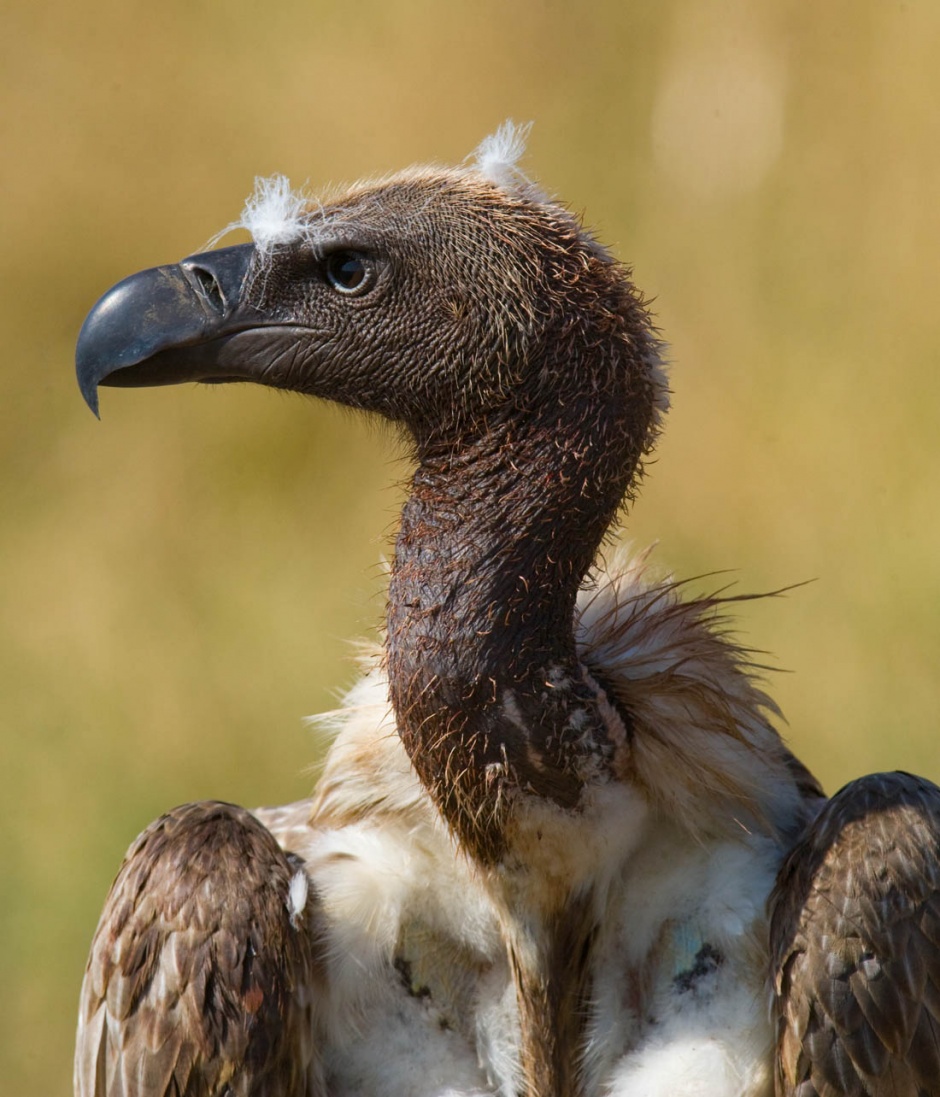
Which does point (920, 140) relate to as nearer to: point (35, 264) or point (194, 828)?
point (35, 264)

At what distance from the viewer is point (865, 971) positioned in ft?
11.8

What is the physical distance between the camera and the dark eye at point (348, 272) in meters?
3.79

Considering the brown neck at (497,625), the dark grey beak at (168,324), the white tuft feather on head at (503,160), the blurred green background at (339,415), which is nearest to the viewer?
the brown neck at (497,625)

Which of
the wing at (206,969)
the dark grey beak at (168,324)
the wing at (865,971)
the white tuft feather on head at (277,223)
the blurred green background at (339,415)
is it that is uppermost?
the blurred green background at (339,415)

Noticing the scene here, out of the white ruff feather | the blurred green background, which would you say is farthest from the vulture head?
the blurred green background

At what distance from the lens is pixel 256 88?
8531 millimetres

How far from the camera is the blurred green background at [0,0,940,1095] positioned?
791 cm

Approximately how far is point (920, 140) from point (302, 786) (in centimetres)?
388

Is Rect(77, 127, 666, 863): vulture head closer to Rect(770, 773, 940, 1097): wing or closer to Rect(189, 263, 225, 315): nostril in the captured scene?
Rect(189, 263, 225, 315): nostril

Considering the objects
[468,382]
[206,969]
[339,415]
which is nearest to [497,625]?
[468,382]

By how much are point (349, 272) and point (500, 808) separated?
1.15 metres

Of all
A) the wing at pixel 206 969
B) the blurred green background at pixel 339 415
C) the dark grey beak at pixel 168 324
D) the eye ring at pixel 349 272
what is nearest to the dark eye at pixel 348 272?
the eye ring at pixel 349 272

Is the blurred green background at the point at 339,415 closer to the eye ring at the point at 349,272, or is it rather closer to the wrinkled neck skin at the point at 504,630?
the eye ring at the point at 349,272

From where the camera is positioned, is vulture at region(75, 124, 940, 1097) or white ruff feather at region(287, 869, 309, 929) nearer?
vulture at region(75, 124, 940, 1097)
